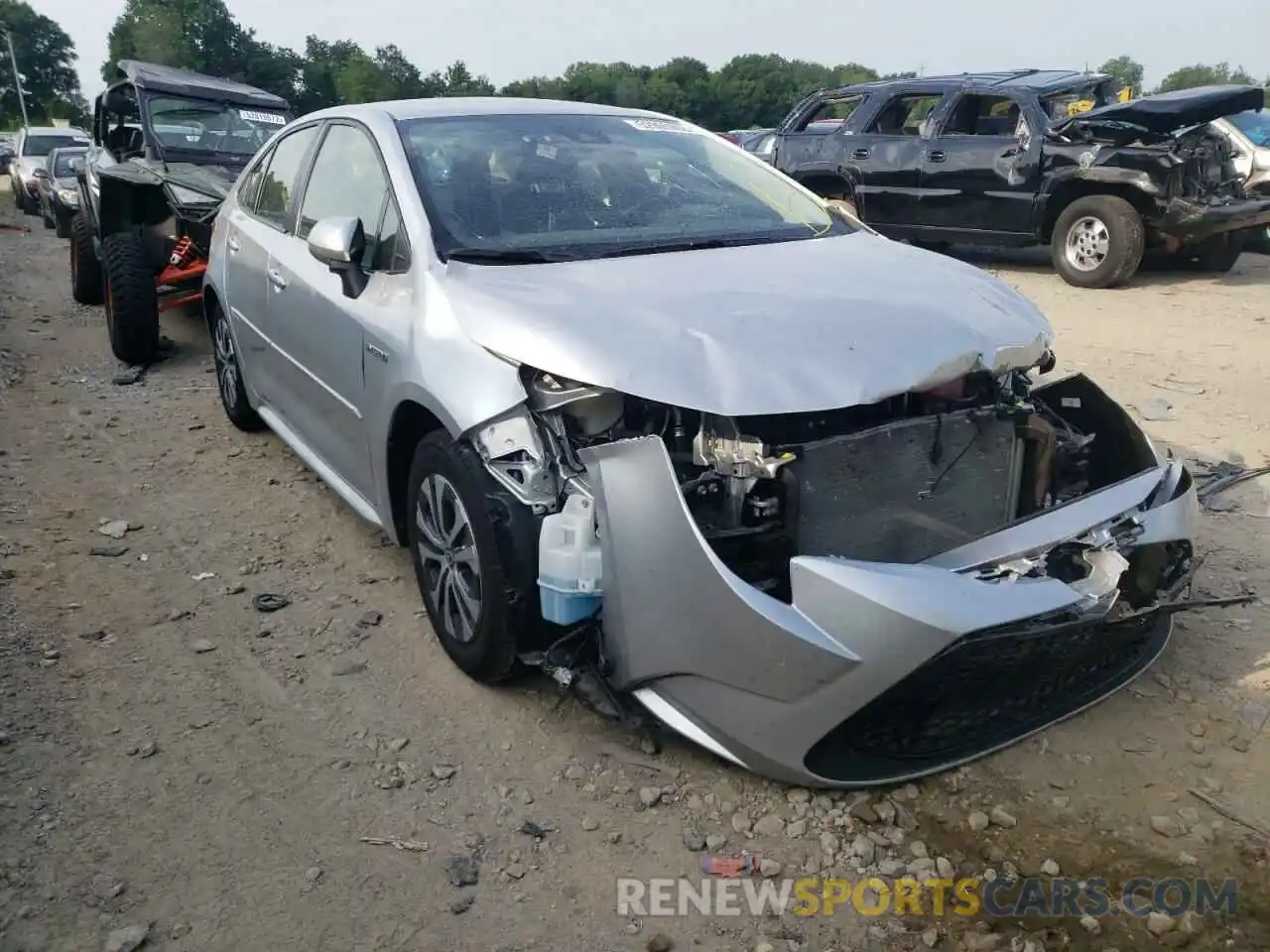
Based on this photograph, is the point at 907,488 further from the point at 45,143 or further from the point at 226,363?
the point at 45,143

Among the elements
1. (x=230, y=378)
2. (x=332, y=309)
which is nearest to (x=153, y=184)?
(x=230, y=378)

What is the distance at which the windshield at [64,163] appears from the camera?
49.2 feet

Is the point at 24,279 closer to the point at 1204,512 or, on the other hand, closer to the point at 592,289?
the point at 592,289

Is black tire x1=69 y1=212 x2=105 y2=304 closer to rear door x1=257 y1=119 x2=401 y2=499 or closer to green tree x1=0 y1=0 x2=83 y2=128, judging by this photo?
rear door x1=257 y1=119 x2=401 y2=499

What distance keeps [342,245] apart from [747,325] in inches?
52.8

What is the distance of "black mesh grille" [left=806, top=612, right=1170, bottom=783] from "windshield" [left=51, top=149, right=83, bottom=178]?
15871 millimetres

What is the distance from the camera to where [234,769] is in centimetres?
285

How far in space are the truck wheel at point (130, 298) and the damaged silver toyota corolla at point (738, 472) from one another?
13.1 ft

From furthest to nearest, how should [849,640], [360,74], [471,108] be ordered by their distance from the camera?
[360,74], [471,108], [849,640]

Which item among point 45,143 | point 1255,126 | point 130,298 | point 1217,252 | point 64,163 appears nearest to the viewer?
point 130,298

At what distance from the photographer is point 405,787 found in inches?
110

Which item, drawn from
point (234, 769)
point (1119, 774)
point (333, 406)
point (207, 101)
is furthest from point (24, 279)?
point (1119, 774)

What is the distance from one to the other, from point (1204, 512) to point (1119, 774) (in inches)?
80.5

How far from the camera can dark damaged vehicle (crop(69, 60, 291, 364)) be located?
6945 mm
